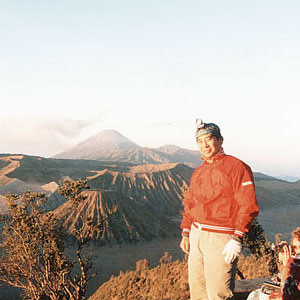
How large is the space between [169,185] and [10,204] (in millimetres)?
67246

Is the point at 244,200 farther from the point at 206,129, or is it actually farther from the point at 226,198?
the point at 206,129

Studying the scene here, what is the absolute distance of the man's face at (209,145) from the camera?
3.02 meters

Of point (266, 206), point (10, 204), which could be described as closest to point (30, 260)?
point (10, 204)

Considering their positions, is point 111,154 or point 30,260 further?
point 111,154

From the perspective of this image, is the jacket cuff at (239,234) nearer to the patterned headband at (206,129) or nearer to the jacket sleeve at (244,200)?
the jacket sleeve at (244,200)

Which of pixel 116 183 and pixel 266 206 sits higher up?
pixel 116 183

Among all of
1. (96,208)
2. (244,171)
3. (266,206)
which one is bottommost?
(266,206)

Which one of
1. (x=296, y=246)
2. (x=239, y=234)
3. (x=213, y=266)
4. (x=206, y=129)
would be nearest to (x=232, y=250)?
(x=239, y=234)

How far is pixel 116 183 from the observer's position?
237 ft

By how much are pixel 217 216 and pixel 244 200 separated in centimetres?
39

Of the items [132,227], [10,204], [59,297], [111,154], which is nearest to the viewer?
[10,204]

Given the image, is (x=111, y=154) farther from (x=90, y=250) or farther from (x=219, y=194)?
(x=219, y=194)

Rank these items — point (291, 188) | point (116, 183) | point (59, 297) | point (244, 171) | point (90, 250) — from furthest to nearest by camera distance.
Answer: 1. point (291, 188)
2. point (116, 183)
3. point (90, 250)
4. point (59, 297)
5. point (244, 171)

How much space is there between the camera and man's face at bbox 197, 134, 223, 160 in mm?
3021
